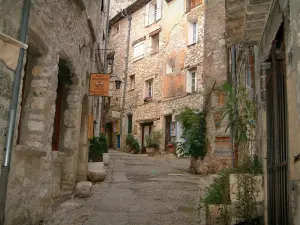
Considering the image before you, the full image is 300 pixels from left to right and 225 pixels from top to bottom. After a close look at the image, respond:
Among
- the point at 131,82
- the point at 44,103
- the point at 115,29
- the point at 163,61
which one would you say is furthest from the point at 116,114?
the point at 44,103

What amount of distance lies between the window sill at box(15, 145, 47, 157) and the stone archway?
10.3ft

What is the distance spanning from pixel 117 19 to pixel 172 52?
22.3 ft

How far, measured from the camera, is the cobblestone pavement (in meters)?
5.02

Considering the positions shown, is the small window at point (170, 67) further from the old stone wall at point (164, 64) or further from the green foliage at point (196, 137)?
the green foliage at point (196, 137)

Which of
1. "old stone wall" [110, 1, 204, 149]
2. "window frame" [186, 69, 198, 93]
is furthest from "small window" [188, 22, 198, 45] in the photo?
"window frame" [186, 69, 198, 93]

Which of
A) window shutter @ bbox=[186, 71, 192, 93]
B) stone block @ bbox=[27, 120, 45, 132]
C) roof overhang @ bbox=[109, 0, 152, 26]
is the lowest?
stone block @ bbox=[27, 120, 45, 132]

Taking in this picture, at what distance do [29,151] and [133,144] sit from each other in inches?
560

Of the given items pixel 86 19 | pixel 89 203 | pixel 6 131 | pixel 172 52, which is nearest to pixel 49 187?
pixel 89 203

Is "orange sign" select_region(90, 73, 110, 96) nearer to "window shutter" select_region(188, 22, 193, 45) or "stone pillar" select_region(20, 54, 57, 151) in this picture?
"stone pillar" select_region(20, 54, 57, 151)

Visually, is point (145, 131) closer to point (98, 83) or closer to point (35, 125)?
point (98, 83)

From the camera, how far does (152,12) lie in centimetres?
1961

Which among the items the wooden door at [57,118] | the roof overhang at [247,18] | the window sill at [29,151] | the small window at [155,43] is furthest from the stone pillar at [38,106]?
the small window at [155,43]

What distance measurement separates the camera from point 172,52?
17297mm

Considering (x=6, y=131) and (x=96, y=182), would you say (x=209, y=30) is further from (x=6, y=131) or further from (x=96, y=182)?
(x=6, y=131)
